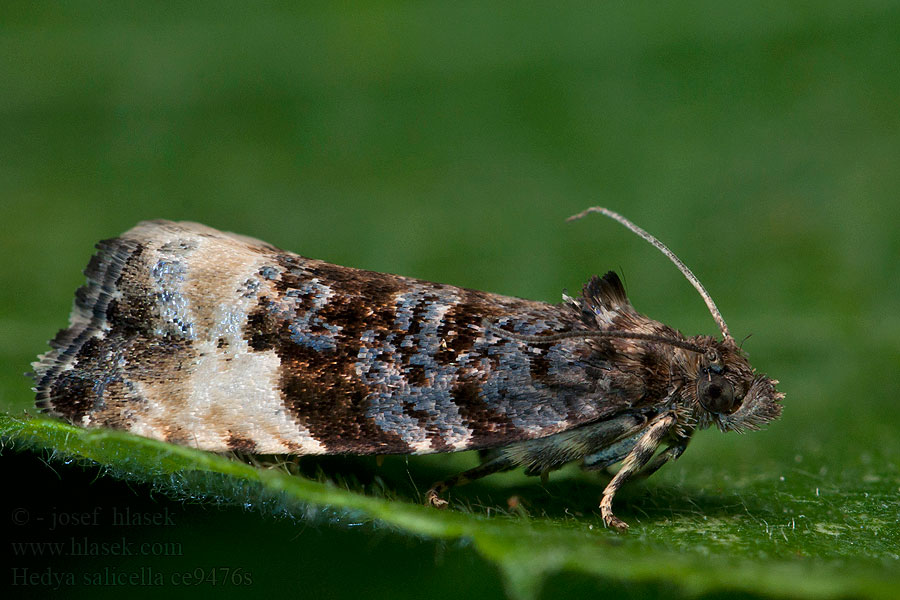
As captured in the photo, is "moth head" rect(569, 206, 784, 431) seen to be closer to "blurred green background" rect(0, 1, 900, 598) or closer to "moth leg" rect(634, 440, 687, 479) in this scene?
"moth leg" rect(634, 440, 687, 479)

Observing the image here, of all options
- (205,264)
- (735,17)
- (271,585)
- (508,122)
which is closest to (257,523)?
(271,585)

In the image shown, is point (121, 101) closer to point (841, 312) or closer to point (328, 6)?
point (328, 6)

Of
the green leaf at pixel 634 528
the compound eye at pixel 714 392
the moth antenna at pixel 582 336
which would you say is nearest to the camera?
the green leaf at pixel 634 528

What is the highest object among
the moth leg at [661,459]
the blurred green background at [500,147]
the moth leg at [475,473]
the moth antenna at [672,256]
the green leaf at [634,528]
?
the blurred green background at [500,147]

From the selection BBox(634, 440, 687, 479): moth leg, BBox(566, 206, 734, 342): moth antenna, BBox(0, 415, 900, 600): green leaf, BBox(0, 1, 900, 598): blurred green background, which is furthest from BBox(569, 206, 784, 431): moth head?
BBox(0, 1, 900, 598): blurred green background

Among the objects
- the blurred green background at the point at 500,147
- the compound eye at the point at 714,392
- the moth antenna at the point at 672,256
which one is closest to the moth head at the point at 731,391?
the compound eye at the point at 714,392

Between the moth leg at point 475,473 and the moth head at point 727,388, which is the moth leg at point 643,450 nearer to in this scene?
the moth head at point 727,388
